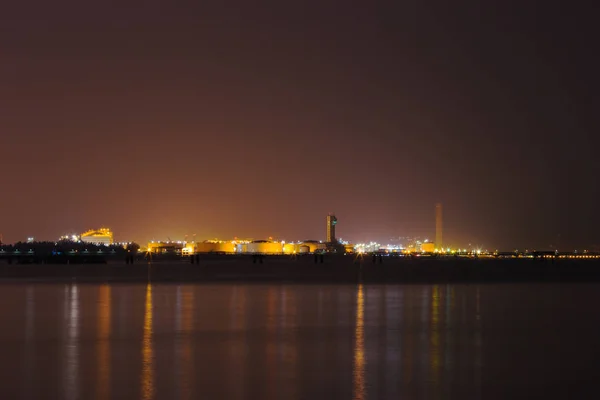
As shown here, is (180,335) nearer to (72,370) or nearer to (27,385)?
(72,370)

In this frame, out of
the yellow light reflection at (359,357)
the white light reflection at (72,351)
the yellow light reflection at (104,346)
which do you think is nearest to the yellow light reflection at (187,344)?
the yellow light reflection at (104,346)

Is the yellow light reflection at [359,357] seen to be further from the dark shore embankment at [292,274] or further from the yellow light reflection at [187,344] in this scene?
the dark shore embankment at [292,274]

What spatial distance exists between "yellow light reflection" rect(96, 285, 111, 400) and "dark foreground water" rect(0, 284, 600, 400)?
0.14 ft

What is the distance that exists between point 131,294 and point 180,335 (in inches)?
528

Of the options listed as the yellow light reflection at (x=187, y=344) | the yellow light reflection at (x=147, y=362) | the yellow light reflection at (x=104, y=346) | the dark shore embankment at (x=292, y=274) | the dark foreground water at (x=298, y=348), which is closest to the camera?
the yellow light reflection at (x=147, y=362)

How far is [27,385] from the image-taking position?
450 inches

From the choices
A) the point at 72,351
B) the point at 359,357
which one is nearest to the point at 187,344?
the point at 72,351

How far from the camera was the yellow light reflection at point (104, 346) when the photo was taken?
36.6 ft

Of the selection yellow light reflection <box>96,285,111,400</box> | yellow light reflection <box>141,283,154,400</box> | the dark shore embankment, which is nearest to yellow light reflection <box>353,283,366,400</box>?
yellow light reflection <box>141,283,154,400</box>

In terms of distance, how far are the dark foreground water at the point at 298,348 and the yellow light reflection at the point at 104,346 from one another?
4cm

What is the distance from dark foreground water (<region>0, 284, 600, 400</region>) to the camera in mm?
11289

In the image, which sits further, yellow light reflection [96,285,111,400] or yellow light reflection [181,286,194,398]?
yellow light reflection [181,286,194,398]

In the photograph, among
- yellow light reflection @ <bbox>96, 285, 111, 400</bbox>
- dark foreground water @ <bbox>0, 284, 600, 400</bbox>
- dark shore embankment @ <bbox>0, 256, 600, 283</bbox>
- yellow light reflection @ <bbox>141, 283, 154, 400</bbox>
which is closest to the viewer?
yellow light reflection @ <bbox>141, 283, 154, 400</bbox>

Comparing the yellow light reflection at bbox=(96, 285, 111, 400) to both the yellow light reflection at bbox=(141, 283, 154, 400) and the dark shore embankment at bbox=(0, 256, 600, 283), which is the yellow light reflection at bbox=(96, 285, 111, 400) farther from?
the dark shore embankment at bbox=(0, 256, 600, 283)
